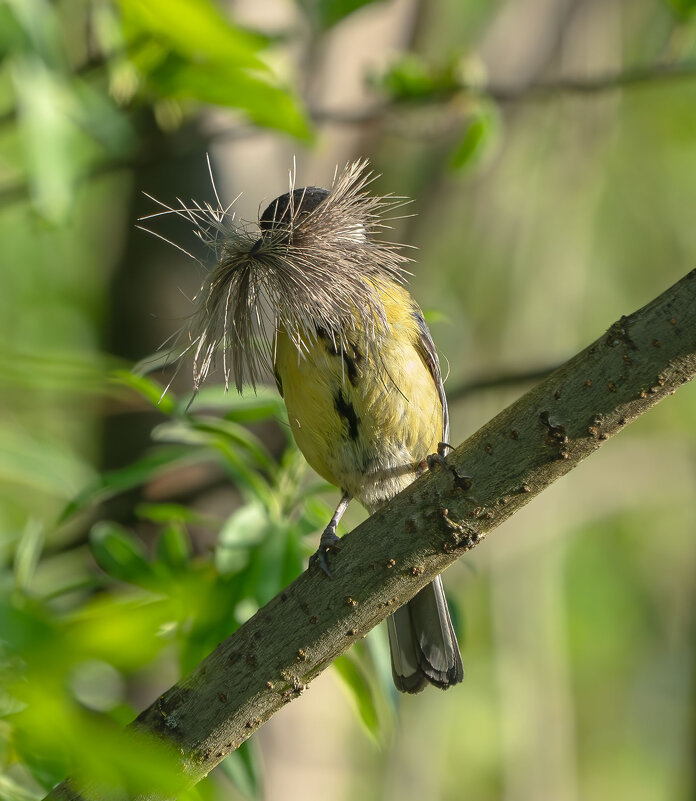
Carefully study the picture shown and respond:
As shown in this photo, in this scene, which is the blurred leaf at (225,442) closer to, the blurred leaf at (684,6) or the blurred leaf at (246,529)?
the blurred leaf at (246,529)

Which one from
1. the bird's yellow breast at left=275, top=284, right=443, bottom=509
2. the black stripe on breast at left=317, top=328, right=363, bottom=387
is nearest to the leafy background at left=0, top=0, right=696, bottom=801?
the bird's yellow breast at left=275, top=284, right=443, bottom=509

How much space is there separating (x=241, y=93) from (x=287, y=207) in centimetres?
33

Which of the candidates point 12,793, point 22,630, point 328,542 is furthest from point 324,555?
point 22,630

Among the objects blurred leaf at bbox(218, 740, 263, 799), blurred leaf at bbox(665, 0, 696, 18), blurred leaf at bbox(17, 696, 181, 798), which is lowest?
blurred leaf at bbox(218, 740, 263, 799)

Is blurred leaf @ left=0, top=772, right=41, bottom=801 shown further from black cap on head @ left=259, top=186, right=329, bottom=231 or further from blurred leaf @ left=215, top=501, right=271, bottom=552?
A: black cap on head @ left=259, top=186, right=329, bottom=231

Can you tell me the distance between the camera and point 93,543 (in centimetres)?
238

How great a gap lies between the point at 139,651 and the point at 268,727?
109 inches

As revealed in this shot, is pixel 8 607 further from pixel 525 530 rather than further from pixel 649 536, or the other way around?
pixel 649 536

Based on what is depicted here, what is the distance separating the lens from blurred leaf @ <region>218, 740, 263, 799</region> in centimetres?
224

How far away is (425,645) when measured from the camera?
275 centimetres

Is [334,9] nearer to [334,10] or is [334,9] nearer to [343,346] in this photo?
[334,10]

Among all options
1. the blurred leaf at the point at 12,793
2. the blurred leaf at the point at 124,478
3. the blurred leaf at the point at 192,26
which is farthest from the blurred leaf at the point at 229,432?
the blurred leaf at the point at 192,26

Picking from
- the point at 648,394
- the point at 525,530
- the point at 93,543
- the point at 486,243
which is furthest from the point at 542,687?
the point at 648,394

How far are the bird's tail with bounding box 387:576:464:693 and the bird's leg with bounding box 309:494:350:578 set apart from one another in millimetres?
368
